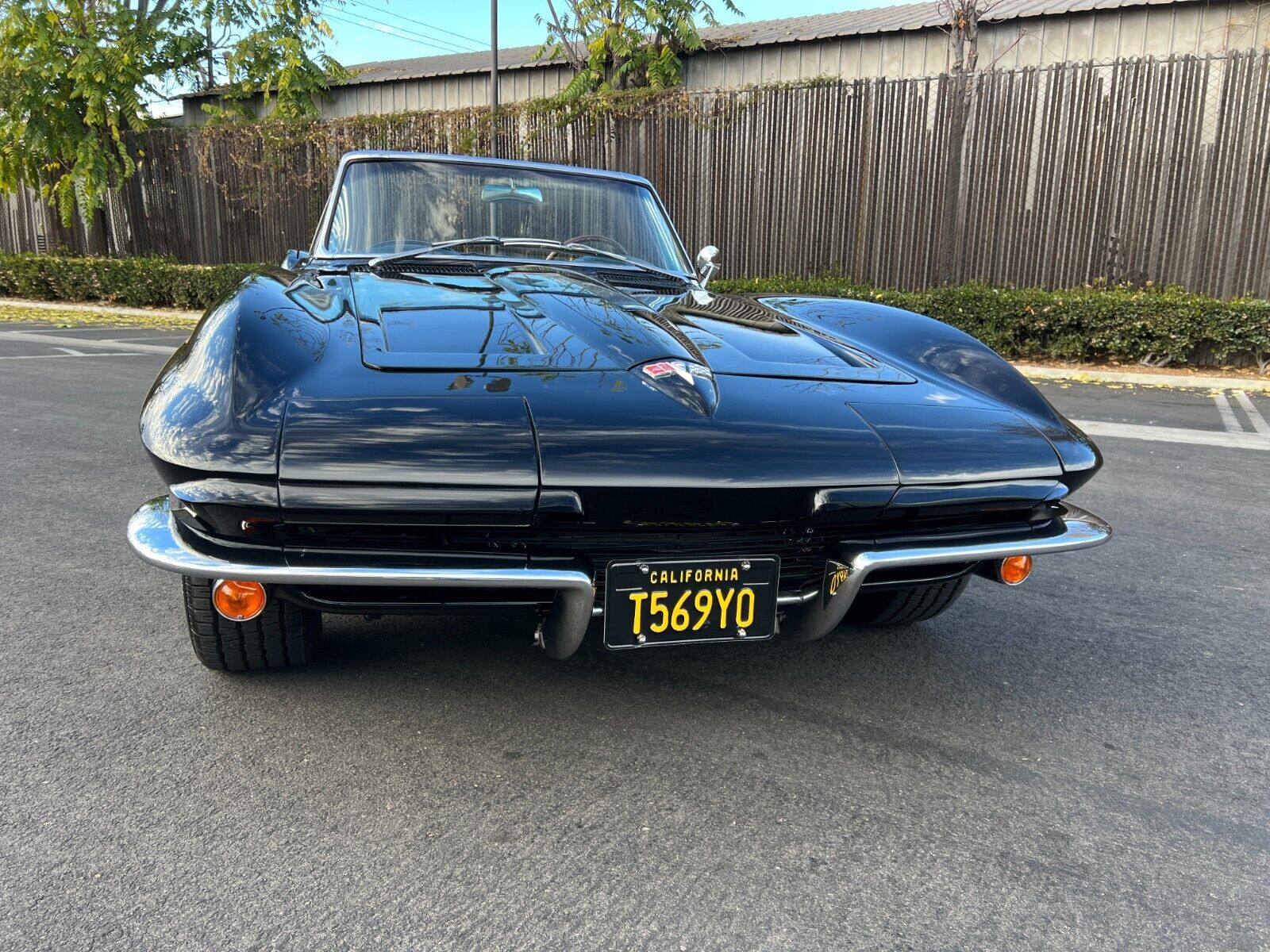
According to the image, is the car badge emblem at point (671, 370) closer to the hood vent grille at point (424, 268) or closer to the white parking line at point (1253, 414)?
the hood vent grille at point (424, 268)

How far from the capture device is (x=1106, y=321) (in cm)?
876

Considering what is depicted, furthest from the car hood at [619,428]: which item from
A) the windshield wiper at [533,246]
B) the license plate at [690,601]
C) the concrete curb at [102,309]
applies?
the concrete curb at [102,309]

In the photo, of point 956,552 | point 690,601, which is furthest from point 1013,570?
point 690,601

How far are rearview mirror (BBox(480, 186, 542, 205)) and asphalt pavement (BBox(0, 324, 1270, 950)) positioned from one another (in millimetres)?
1660

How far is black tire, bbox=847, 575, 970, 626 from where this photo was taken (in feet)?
8.50

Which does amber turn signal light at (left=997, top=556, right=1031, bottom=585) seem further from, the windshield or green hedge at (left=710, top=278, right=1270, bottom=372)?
green hedge at (left=710, top=278, right=1270, bottom=372)

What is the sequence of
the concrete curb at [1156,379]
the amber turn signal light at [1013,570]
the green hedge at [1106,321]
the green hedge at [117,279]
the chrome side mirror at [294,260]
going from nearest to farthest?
the amber turn signal light at [1013,570], the chrome side mirror at [294,260], the concrete curb at [1156,379], the green hedge at [1106,321], the green hedge at [117,279]

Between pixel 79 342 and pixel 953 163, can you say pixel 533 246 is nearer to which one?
pixel 953 163

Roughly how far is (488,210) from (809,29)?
1209 cm

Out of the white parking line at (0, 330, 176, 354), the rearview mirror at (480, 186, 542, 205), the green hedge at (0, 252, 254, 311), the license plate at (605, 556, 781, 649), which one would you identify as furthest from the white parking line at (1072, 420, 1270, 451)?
the green hedge at (0, 252, 254, 311)

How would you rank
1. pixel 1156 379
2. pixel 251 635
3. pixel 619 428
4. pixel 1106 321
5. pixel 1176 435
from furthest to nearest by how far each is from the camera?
pixel 1106 321, pixel 1156 379, pixel 1176 435, pixel 251 635, pixel 619 428

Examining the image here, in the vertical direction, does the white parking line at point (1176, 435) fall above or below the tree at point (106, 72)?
below

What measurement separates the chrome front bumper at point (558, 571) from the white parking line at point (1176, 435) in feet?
13.4

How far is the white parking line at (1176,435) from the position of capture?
18.4 ft
